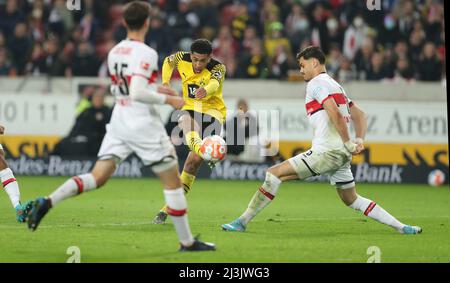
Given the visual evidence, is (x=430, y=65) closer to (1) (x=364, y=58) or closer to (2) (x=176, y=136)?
(1) (x=364, y=58)

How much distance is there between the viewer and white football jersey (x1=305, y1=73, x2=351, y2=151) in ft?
34.5

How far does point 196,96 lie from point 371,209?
250 centimetres

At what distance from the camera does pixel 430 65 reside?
2122 centimetres

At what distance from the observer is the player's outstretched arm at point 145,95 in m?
8.56

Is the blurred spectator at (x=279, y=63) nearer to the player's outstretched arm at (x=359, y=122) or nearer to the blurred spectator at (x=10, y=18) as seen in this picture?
the blurred spectator at (x=10, y=18)

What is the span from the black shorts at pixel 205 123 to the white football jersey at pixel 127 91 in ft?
11.0

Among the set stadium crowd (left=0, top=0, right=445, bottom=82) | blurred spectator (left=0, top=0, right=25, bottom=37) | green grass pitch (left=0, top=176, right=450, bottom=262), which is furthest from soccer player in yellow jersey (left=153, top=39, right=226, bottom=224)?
blurred spectator (left=0, top=0, right=25, bottom=37)

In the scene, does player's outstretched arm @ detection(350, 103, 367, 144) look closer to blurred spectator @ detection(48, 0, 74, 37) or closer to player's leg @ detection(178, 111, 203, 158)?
player's leg @ detection(178, 111, 203, 158)

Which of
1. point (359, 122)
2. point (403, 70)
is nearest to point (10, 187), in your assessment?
point (359, 122)

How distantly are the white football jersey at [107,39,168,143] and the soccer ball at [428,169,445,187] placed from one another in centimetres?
1177

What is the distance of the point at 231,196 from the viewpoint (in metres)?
16.2

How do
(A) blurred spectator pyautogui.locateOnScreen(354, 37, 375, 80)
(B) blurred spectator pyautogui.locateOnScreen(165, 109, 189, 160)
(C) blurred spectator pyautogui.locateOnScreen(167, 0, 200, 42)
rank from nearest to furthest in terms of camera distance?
(B) blurred spectator pyautogui.locateOnScreen(165, 109, 189, 160) < (A) blurred spectator pyautogui.locateOnScreen(354, 37, 375, 80) < (C) blurred spectator pyautogui.locateOnScreen(167, 0, 200, 42)

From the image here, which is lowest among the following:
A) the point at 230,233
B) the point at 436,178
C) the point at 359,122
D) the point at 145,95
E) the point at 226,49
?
the point at 436,178
